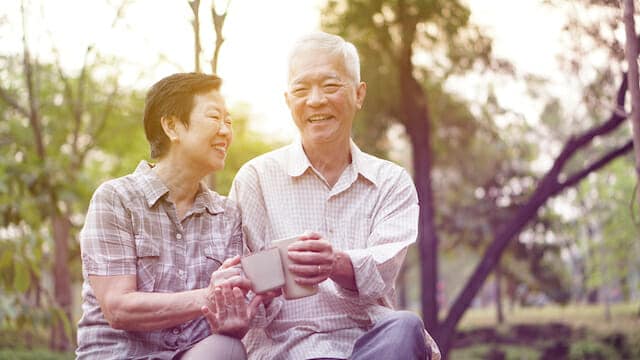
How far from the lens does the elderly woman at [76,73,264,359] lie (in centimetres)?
212

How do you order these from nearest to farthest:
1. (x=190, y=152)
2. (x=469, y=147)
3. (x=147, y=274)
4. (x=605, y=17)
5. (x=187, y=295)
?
(x=187, y=295), (x=147, y=274), (x=190, y=152), (x=605, y=17), (x=469, y=147)

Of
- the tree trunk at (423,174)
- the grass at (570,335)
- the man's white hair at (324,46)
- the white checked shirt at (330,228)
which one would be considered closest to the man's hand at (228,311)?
the white checked shirt at (330,228)

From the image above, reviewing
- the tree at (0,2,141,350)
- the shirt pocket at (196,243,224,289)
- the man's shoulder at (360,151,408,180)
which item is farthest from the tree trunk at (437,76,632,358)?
the shirt pocket at (196,243,224,289)

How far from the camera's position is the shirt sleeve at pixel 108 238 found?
2.20 metres

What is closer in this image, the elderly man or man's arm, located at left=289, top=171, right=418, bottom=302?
man's arm, located at left=289, top=171, right=418, bottom=302

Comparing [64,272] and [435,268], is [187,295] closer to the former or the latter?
[64,272]

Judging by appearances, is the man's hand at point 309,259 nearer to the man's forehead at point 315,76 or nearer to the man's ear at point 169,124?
the man's ear at point 169,124

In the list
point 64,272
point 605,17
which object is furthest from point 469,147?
point 605,17

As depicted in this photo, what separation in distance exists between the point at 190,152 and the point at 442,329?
8625mm

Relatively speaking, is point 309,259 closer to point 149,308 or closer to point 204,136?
point 149,308

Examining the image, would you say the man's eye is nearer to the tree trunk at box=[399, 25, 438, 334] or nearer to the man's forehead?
the man's forehead

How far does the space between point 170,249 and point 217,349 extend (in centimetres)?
38

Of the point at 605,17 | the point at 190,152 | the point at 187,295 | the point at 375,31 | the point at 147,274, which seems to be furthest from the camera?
the point at 375,31

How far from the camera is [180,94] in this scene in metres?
2.46
